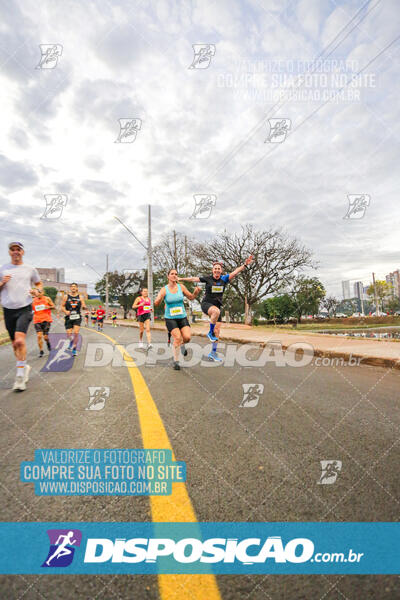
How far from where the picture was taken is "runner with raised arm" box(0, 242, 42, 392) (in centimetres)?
481

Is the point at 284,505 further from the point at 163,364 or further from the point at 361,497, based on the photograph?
the point at 163,364

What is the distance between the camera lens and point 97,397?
388 cm

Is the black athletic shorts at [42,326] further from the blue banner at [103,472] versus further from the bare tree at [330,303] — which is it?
the bare tree at [330,303]

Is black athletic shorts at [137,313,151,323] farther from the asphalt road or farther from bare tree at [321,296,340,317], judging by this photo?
bare tree at [321,296,340,317]

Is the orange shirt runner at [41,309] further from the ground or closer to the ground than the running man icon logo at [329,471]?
further from the ground

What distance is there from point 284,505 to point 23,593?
3.67ft

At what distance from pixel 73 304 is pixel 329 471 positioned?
791cm

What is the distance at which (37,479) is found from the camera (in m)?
1.98

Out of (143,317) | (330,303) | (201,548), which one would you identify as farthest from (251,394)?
(330,303)

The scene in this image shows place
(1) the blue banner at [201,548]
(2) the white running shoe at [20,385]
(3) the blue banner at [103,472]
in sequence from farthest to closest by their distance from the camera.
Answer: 1. (2) the white running shoe at [20,385]
2. (3) the blue banner at [103,472]
3. (1) the blue banner at [201,548]

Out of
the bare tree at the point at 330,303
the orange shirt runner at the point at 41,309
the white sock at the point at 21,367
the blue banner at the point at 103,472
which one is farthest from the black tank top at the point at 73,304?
the bare tree at the point at 330,303

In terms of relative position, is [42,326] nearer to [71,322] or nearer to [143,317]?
[71,322]

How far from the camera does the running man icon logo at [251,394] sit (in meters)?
3.55

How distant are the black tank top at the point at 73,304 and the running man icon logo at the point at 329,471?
775 centimetres
